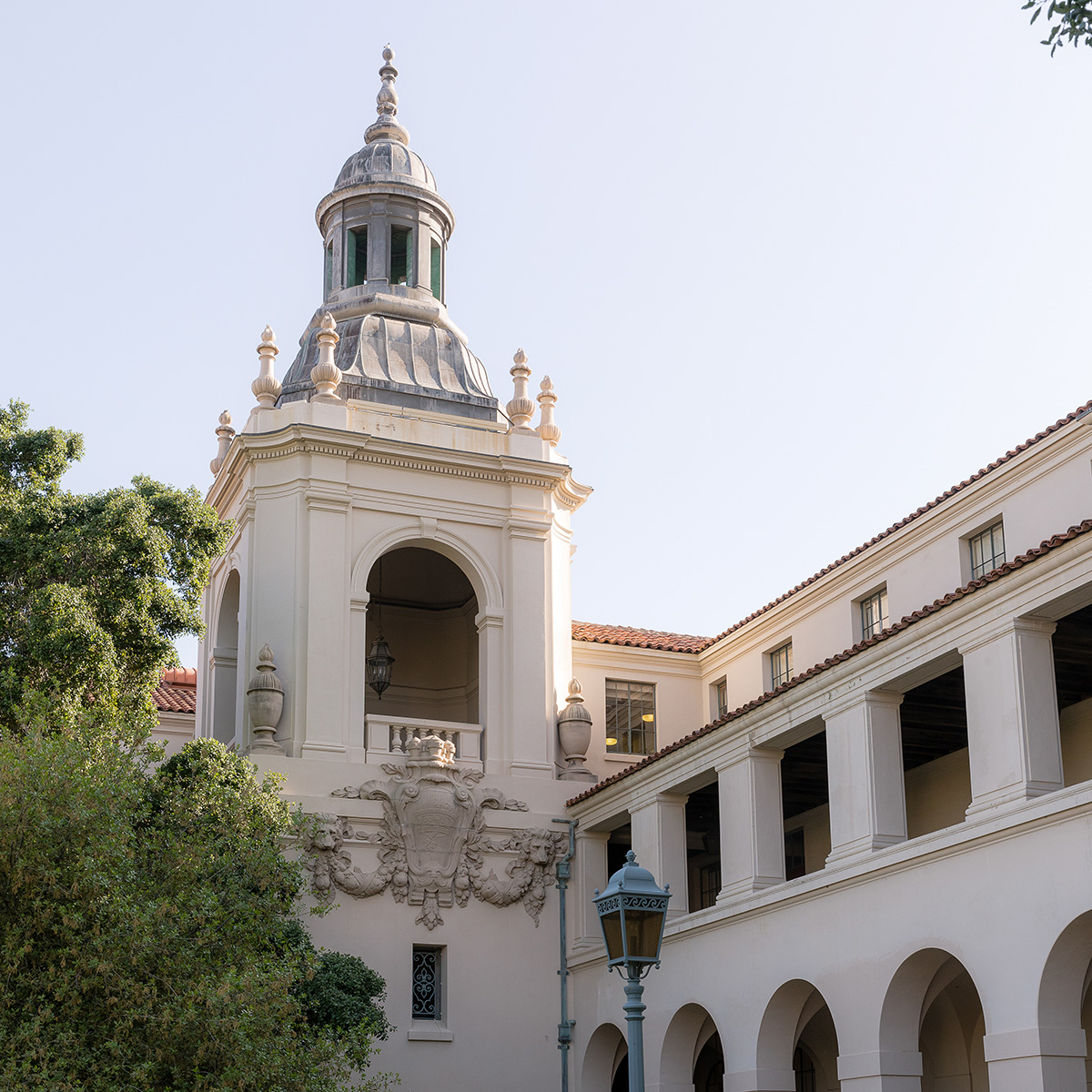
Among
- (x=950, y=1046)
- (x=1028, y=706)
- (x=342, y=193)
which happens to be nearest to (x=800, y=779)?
(x=950, y=1046)

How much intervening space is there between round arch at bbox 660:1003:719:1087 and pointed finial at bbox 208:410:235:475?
1374 centimetres

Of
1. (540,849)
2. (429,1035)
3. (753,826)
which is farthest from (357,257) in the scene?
(753,826)

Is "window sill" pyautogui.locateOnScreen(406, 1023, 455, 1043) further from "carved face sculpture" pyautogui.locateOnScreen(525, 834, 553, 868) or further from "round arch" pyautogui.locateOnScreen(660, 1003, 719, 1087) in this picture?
"round arch" pyautogui.locateOnScreen(660, 1003, 719, 1087)

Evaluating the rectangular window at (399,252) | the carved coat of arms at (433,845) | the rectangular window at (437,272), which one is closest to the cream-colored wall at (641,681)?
the carved coat of arms at (433,845)

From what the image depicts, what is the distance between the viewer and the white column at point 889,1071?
1753 centimetres

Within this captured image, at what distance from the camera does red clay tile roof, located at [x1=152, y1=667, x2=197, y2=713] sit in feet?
115

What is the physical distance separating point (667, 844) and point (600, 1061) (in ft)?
13.0

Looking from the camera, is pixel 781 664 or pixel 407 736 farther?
pixel 781 664

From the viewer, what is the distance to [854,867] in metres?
18.5

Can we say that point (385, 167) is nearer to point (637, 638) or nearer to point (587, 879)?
point (637, 638)

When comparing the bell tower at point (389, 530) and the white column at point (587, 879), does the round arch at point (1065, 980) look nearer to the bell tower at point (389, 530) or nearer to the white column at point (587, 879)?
the white column at point (587, 879)

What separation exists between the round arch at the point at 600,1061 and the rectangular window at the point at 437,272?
576 inches

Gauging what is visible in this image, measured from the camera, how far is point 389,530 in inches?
1059

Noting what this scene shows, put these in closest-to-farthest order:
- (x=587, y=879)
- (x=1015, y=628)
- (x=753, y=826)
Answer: (x=1015, y=628)
(x=753, y=826)
(x=587, y=879)
